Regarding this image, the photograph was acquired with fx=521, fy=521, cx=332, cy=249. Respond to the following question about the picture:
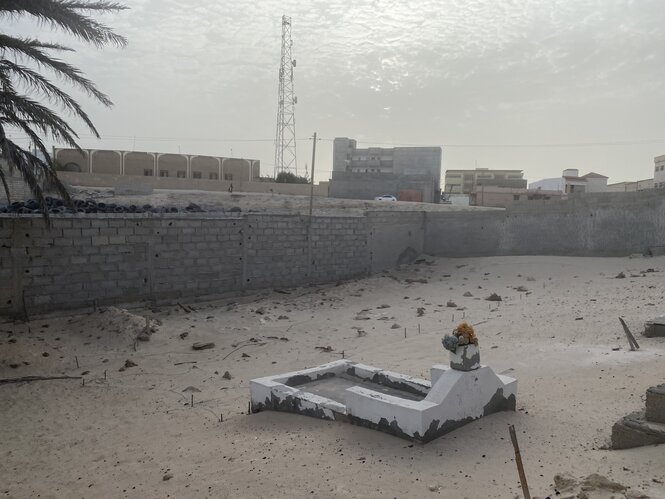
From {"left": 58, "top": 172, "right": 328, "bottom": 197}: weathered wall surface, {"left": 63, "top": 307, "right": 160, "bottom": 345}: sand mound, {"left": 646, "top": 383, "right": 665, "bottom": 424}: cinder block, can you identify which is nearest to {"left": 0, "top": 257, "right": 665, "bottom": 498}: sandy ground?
{"left": 63, "top": 307, "right": 160, "bottom": 345}: sand mound

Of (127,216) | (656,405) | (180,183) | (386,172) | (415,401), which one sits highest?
(386,172)

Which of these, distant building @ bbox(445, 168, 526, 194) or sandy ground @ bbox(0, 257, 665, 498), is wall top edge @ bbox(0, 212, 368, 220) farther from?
distant building @ bbox(445, 168, 526, 194)

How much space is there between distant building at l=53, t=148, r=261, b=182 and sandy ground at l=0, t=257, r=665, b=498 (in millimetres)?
32170

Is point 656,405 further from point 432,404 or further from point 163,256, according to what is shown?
point 163,256

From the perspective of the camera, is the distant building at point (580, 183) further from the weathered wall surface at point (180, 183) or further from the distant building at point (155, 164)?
the distant building at point (155, 164)

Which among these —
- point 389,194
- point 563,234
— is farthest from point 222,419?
point 389,194

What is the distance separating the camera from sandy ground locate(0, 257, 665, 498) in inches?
153

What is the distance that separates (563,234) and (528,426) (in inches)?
525

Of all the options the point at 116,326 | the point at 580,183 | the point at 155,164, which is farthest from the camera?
the point at 580,183

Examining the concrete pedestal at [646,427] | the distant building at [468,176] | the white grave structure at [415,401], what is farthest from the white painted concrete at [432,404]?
the distant building at [468,176]

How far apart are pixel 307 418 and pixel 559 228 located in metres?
13.8

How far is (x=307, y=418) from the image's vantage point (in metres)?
5.29

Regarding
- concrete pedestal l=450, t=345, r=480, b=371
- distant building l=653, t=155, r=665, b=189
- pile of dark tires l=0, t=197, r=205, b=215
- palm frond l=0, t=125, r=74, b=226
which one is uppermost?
distant building l=653, t=155, r=665, b=189

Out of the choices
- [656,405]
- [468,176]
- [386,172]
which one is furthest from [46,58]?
[468,176]
